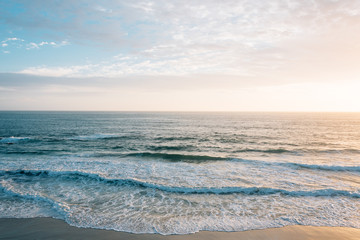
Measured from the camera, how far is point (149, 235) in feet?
26.4

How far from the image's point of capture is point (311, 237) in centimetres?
812

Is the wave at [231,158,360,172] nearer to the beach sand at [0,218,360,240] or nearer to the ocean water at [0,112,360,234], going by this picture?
the ocean water at [0,112,360,234]

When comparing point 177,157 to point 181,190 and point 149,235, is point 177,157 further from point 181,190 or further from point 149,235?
point 149,235

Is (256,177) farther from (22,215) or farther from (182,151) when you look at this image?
(22,215)

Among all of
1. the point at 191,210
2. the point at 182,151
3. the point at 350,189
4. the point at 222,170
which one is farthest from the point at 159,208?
the point at 182,151

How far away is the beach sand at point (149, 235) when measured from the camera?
7961mm

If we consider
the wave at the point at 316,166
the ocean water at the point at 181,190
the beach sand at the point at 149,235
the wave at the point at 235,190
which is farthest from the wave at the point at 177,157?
the beach sand at the point at 149,235

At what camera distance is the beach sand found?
7.96 m

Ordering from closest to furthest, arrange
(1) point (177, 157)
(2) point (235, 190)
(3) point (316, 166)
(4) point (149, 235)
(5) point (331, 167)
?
(4) point (149, 235) → (2) point (235, 190) → (5) point (331, 167) → (3) point (316, 166) → (1) point (177, 157)

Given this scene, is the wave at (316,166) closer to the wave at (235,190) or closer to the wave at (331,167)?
the wave at (331,167)

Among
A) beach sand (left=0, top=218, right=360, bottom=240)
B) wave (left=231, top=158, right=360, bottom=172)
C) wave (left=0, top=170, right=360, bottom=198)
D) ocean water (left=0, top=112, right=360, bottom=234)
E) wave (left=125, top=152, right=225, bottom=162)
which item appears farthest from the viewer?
wave (left=125, top=152, right=225, bottom=162)

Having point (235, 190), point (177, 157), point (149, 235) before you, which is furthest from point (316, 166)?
point (149, 235)

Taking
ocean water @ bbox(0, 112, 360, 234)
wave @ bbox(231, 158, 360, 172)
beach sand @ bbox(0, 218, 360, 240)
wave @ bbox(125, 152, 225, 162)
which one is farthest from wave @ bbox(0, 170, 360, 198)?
wave @ bbox(125, 152, 225, 162)

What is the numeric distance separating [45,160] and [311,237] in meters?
22.8
